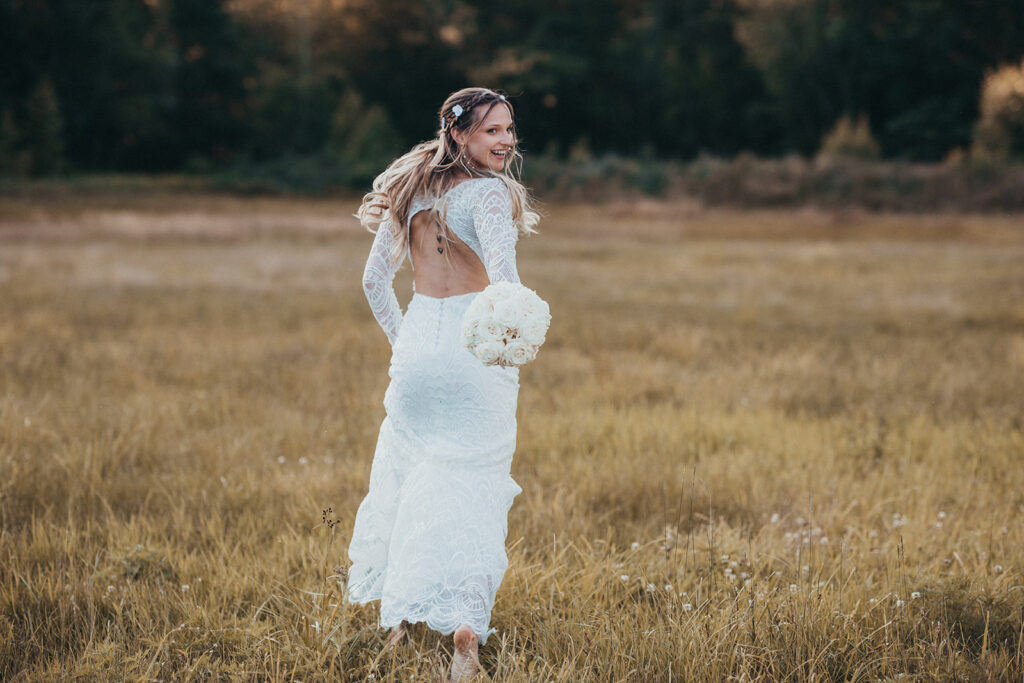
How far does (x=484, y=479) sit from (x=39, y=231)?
23168mm

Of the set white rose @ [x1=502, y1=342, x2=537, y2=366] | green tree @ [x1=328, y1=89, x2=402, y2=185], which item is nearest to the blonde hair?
white rose @ [x1=502, y1=342, x2=537, y2=366]

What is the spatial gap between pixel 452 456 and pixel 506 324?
700 millimetres

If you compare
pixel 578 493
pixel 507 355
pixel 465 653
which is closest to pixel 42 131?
pixel 578 493

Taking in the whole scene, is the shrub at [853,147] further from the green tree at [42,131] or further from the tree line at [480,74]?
the green tree at [42,131]

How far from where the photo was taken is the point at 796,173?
122 feet

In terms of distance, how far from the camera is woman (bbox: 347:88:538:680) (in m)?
2.96

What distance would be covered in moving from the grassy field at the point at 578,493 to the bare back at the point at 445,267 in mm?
1288

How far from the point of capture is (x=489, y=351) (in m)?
2.56

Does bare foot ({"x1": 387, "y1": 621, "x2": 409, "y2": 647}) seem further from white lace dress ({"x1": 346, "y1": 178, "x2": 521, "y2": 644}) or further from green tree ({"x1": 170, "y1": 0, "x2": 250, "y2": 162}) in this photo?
green tree ({"x1": 170, "y1": 0, "x2": 250, "y2": 162})

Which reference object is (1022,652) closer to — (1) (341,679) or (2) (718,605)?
(2) (718,605)

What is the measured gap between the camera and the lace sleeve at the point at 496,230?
9.15 ft

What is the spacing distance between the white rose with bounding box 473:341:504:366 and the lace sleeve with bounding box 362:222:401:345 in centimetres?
82

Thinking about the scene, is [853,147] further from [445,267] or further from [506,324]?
[506,324]

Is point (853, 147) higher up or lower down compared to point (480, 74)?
lower down
